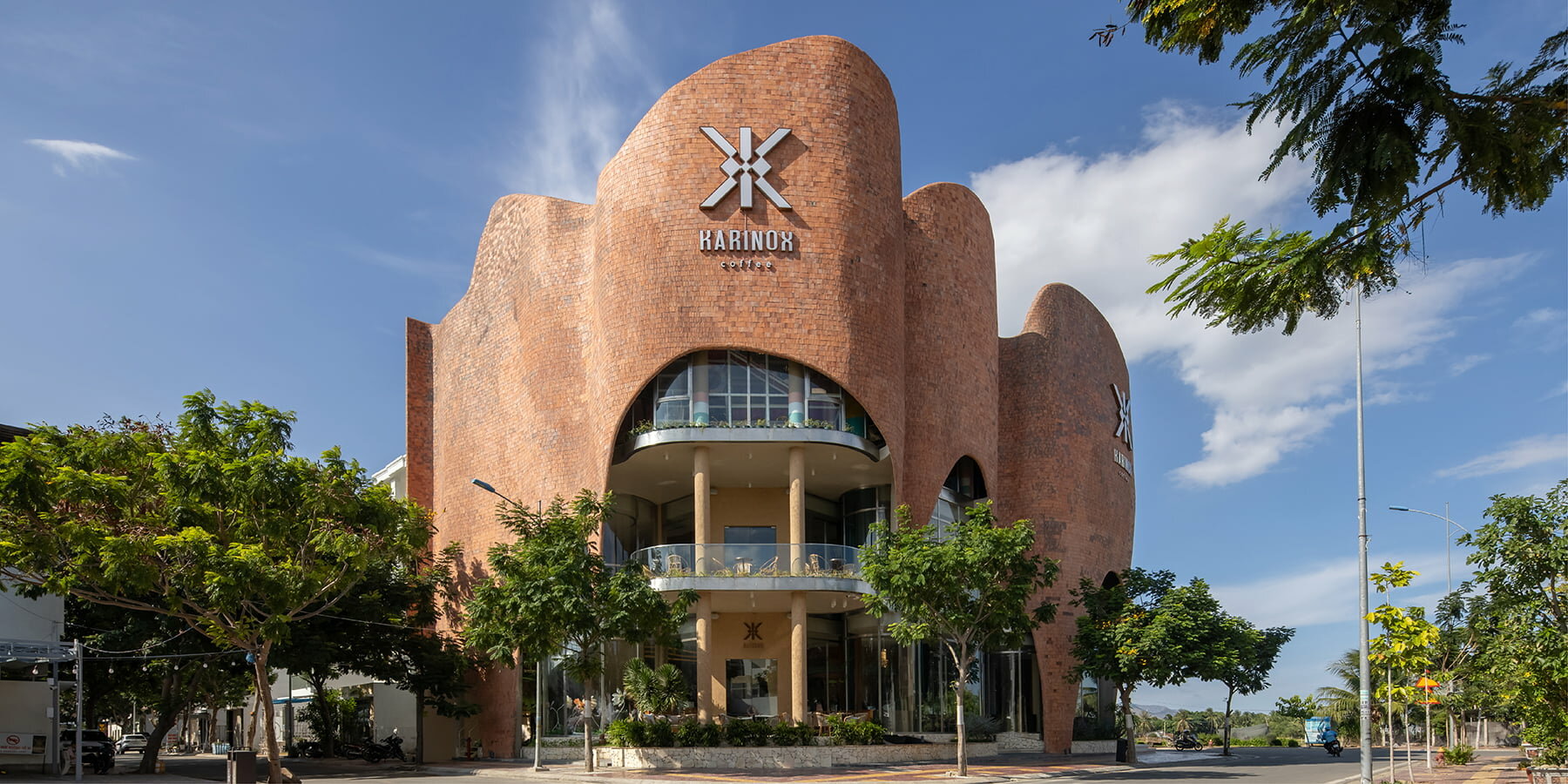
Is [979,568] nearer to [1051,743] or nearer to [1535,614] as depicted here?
[1535,614]

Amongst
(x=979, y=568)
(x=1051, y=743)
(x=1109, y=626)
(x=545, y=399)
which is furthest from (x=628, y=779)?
(x=1051, y=743)

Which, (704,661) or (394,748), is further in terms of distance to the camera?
(394,748)

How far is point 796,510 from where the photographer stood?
3994 centimetres

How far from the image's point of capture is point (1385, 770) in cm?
3578

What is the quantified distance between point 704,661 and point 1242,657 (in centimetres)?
2120

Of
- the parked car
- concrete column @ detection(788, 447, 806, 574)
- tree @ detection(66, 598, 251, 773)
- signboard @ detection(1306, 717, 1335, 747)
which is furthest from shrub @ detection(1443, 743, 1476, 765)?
the parked car

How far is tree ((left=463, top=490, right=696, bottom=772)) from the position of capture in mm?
33906

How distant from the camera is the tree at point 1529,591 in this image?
22375 millimetres

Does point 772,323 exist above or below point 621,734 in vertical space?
above

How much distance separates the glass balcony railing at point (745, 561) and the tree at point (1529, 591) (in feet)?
62.6

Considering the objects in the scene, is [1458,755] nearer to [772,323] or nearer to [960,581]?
[960,581]

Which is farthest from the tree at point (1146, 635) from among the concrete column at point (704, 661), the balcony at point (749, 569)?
the concrete column at point (704, 661)

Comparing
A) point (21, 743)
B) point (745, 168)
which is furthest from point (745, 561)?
point (21, 743)

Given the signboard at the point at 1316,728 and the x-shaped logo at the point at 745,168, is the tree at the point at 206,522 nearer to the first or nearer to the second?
the x-shaped logo at the point at 745,168
